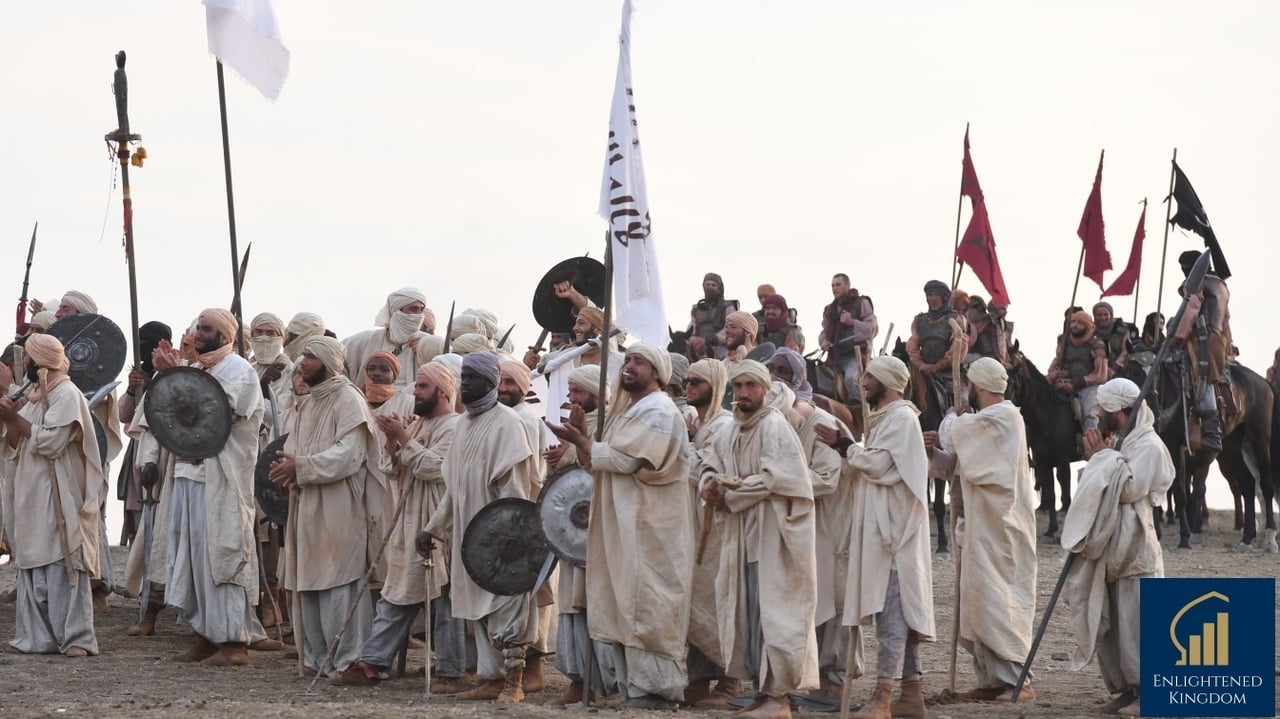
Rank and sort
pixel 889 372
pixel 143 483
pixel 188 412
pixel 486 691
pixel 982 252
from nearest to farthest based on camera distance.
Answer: pixel 889 372 < pixel 486 691 < pixel 188 412 < pixel 143 483 < pixel 982 252

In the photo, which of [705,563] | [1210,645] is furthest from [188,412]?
[1210,645]

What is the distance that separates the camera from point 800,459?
11.0 metres

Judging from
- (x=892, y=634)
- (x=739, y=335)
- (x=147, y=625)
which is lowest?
(x=147, y=625)

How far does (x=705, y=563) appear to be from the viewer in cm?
1158

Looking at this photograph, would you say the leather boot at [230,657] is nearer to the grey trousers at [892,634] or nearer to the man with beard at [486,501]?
the man with beard at [486,501]

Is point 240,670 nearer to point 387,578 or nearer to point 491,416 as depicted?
point 387,578

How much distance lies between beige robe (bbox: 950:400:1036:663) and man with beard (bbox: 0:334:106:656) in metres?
5.58

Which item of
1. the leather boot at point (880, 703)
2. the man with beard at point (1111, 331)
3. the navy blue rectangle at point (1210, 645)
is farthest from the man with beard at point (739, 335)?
the man with beard at point (1111, 331)

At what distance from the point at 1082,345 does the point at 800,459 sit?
36.3ft

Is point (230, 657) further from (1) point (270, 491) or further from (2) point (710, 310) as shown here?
(2) point (710, 310)

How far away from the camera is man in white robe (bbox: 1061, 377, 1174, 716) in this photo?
40.0 ft

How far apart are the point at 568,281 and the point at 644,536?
146 inches

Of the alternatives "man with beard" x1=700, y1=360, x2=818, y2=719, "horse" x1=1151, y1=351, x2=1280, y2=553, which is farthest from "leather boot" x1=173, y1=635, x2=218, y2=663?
"horse" x1=1151, y1=351, x2=1280, y2=553

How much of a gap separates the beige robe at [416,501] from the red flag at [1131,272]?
39.2 ft
